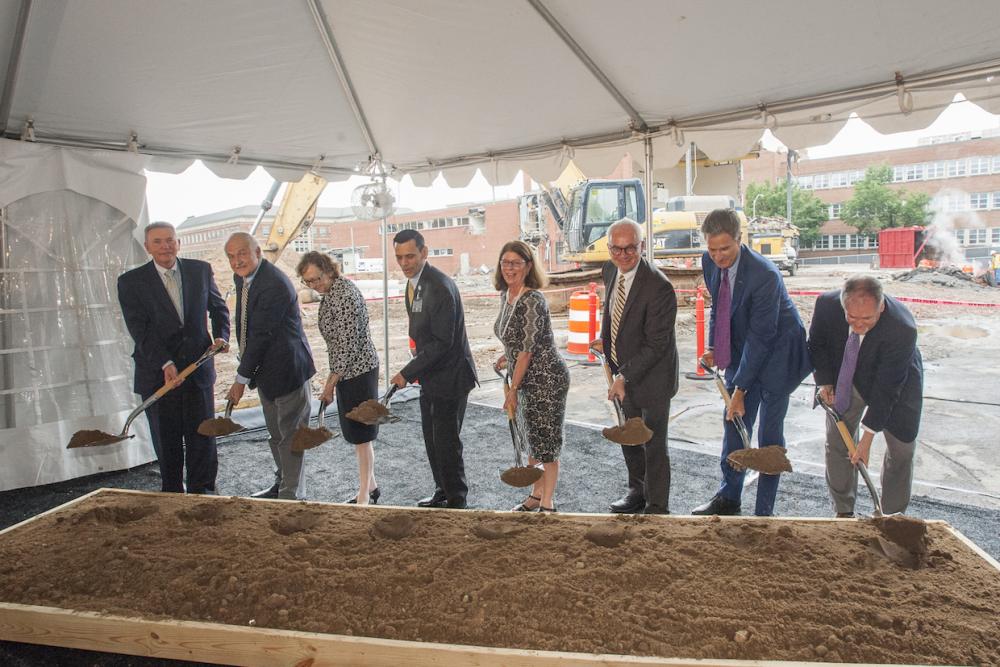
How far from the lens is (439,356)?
113 inches

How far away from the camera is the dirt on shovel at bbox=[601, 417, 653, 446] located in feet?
8.37

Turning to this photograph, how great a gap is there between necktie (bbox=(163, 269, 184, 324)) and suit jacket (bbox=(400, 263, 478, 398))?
125cm

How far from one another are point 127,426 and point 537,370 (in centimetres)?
196

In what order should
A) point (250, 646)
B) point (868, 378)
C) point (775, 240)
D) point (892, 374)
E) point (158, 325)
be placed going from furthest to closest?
point (775, 240) < point (158, 325) < point (868, 378) < point (892, 374) < point (250, 646)

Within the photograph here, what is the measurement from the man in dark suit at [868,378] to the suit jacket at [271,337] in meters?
2.41

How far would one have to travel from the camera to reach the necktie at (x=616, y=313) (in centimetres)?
284

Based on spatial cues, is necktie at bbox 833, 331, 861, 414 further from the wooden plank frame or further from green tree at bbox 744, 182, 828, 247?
green tree at bbox 744, 182, 828, 247

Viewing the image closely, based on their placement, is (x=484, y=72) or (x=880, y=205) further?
(x=880, y=205)

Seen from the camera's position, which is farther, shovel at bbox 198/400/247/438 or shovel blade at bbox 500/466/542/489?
shovel at bbox 198/400/247/438

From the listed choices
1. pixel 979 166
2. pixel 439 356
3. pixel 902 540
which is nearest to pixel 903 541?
pixel 902 540

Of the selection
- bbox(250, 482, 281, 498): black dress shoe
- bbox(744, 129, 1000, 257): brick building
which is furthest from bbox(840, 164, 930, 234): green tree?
bbox(250, 482, 281, 498): black dress shoe

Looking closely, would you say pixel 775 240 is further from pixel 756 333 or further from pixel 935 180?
pixel 935 180

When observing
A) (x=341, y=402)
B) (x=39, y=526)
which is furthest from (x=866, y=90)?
(x=39, y=526)

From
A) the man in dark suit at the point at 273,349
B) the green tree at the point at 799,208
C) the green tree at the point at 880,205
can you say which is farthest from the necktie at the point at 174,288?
the green tree at the point at 880,205
